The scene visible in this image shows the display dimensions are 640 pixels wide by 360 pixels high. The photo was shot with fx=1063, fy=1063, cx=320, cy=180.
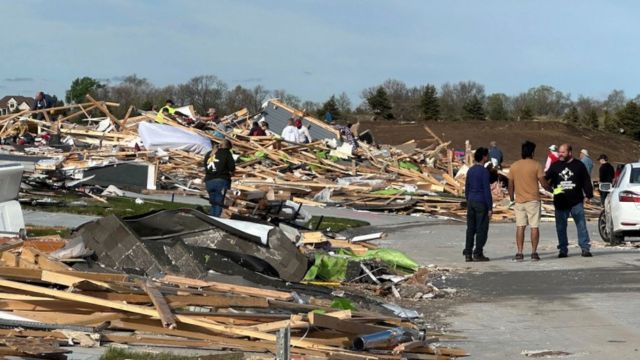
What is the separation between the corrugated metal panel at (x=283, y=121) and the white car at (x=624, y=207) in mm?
19989

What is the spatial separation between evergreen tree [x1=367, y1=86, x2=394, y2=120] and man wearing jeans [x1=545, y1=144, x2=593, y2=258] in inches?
2647

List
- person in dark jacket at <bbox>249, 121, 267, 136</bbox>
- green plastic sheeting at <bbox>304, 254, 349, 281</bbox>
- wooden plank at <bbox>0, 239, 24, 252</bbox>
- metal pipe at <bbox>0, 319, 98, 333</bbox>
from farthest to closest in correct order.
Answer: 1. person in dark jacket at <bbox>249, 121, 267, 136</bbox>
2. green plastic sheeting at <bbox>304, 254, 349, 281</bbox>
3. wooden plank at <bbox>0, 239, 24, 252</bbox>
4. metal pipe at <bbox>0, 319, 98, 333</bbox>

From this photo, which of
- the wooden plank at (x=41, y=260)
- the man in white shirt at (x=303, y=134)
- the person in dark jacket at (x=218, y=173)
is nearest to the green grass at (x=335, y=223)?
the person in dark jacket at (x=218, y=173)

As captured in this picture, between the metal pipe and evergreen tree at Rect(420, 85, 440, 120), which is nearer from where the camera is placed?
the metal pipe

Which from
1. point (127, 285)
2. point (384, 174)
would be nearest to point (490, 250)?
point (127, 285)

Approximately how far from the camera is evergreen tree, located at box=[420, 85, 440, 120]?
3425 inches

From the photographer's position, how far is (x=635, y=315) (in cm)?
1097

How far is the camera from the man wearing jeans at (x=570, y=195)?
665 inches

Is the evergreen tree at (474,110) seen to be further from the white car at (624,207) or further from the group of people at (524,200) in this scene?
the group of people at (524,200)

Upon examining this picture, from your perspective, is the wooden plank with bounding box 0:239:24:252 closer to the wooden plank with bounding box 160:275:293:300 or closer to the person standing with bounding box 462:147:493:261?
the wooden plank with bounding box 160:275:293:300

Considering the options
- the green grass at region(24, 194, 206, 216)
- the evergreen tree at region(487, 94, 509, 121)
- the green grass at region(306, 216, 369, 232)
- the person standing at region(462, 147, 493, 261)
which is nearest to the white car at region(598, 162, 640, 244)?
the person standing at region(462, 147, 493, 261)

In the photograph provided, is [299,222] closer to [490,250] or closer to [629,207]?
[490,250]

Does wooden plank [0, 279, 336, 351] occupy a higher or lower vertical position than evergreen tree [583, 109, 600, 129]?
lower

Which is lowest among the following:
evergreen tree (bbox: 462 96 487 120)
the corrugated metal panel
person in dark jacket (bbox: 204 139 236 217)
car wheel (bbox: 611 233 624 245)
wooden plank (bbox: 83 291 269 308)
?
car wheel (bbox: 611 233 624 245)
